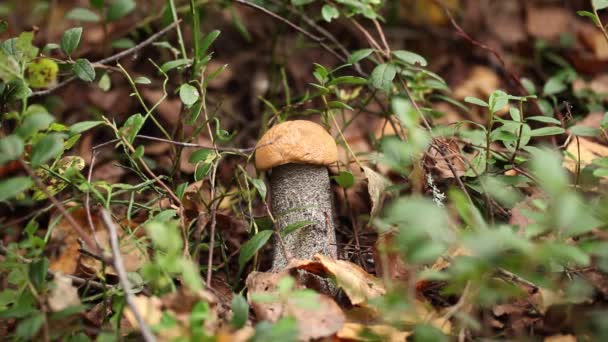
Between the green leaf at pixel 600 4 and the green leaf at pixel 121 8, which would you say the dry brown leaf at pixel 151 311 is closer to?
the green leaf at pixel 121 8

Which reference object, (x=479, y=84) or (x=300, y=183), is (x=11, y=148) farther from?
(x=479, y=84)

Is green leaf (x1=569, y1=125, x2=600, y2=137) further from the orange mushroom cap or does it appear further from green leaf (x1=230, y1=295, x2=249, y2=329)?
green leaf (x1=230, y1=295, x2=249, y2=329)

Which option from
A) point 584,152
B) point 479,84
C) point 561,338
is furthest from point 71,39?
point 479,84

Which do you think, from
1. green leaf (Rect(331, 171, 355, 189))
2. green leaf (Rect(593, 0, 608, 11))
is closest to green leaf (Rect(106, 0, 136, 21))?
green leaf (Rect(331, 171, 355, 189))

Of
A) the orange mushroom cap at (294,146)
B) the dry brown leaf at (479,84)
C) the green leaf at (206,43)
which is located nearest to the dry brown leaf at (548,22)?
the dry brown leaf at (479,84)

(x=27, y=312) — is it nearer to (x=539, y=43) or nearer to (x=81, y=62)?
(x=81, y=62)


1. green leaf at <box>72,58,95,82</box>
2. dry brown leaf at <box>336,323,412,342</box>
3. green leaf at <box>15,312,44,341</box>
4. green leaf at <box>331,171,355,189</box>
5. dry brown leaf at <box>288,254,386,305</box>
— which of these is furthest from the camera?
green leaf at <box>331,171,355,189</box>
